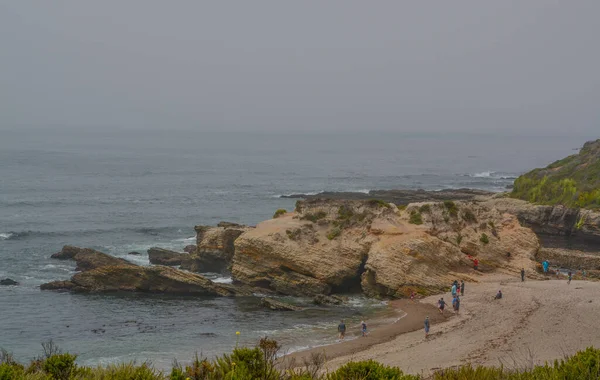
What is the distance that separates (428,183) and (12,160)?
9445 centimetres

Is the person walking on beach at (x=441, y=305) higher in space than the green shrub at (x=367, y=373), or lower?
lower

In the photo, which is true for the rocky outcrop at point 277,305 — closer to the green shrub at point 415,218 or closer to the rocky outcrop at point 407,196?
the green shrub at point 415,218

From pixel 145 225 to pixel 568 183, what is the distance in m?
49.6

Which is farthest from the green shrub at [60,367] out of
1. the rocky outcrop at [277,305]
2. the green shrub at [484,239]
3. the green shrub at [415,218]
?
the green shrub at [484,239]

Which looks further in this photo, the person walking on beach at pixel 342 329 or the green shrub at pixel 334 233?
the green shrub at pixel 334 233

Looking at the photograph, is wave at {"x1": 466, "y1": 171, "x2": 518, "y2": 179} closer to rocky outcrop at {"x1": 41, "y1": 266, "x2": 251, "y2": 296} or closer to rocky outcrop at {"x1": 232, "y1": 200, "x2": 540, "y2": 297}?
rocky outcrop at {"x1": 232, "y1": 200, "x2": 540, "y2": 297}

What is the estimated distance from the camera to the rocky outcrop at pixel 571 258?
48.7m

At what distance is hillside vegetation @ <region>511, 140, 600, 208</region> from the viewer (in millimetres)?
64625

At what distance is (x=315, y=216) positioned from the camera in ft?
144

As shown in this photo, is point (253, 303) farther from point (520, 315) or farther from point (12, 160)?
point (12, 160)

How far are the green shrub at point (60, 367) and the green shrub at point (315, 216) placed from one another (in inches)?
1167

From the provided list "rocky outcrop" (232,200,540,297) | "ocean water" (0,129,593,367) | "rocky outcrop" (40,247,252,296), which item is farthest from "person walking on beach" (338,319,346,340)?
"rocky outcrop" (40,247,252,296)

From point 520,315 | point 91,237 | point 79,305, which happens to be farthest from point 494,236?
point 91,237

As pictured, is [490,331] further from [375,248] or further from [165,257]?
[165,257]
